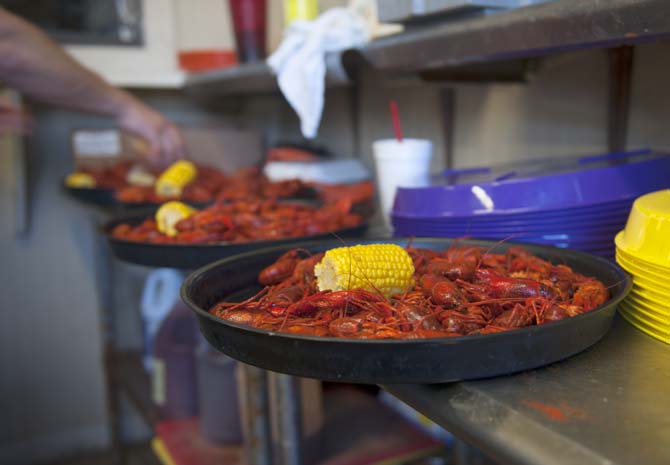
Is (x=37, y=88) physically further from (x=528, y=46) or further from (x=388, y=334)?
(x=388, y=334)

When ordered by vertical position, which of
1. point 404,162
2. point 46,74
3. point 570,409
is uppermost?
point 46,74

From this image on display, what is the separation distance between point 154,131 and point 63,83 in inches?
13.0

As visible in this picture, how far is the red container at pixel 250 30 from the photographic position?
8.04ft

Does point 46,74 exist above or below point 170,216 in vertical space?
above

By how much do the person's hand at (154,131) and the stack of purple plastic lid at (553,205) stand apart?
1338 millimetres

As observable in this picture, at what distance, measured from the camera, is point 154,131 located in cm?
222

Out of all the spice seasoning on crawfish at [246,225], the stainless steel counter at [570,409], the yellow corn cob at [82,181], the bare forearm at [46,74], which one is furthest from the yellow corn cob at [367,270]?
the yellow corn cob at [82,181]

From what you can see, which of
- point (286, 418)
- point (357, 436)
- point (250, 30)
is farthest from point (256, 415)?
point (250, 30)

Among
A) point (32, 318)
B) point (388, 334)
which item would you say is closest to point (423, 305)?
point (388, 334)

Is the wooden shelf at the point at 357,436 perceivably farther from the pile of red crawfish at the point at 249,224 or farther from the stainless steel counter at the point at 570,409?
the stainless steel counter at the point at 570,409

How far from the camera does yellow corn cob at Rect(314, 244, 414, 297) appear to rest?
860mm

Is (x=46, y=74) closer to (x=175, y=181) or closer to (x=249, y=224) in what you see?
(x=175, y=181)

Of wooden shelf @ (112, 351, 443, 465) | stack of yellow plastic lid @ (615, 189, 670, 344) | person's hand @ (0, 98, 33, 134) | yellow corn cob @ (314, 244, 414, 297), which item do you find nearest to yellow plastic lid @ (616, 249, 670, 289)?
stack of yellow plastic lid @ (615, 189, 670, 344)

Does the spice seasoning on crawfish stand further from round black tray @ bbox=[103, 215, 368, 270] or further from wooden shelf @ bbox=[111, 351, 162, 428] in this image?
wooden shelf @ bbox=[111, 351, 162, 428]
